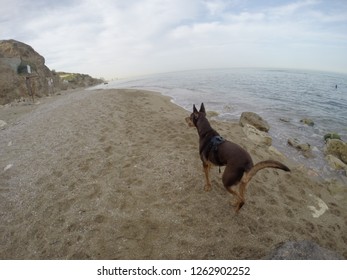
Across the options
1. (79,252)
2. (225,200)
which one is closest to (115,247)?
(79,252)

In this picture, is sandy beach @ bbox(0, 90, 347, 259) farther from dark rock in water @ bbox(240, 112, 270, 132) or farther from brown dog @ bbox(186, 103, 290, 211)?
dark rock in water @ bbox(240, 112, 270, 132)

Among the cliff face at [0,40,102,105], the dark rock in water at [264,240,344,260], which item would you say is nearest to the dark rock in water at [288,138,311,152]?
the dark rock in water at [264,240,344,260]

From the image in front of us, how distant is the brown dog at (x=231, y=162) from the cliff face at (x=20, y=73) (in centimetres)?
2615

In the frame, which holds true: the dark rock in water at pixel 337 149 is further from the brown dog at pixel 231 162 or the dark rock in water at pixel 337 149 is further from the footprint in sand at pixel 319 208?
the brown dog at pixel 231 162

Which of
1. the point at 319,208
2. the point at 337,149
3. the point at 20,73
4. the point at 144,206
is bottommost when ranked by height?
the point at 319,208

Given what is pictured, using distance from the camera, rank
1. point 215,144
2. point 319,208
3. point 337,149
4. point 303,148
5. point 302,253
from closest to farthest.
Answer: point 302,253
point 215,144
point 319,208
point 337,149
point 303,148

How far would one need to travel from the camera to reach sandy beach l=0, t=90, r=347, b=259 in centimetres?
420

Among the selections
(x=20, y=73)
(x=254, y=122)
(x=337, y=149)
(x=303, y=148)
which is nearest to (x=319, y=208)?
(x=303, y=148)

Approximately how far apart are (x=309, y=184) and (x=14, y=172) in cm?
851

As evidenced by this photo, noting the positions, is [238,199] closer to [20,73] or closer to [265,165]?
[265,165]

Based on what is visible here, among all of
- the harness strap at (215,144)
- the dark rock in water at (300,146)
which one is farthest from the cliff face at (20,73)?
the harness strap at (215,144)

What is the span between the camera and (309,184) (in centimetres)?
681

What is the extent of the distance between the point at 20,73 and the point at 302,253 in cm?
3868

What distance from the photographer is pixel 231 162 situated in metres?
4.46
